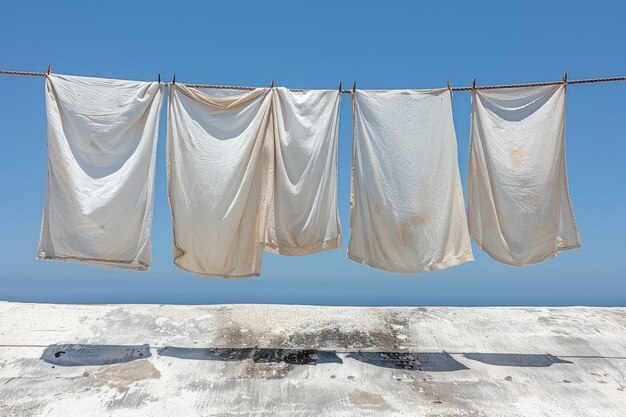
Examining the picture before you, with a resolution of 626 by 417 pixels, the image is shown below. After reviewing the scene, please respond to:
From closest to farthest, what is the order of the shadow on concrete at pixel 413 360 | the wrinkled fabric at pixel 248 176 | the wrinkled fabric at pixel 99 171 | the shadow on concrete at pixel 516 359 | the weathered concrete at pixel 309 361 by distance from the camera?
the weathered concrete at pixel 309 361 < the wrinkled fabric at pixel 99 171 < the wrinkled fabric at pixel 248 176 < the shadow on concrete at pixel 413 360 < the shadow on concrete at pixel 516 359

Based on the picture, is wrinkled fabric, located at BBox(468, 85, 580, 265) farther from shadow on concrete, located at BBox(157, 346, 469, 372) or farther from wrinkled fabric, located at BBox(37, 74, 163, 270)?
wrinkled fabric, located at BBox(37, 74, 163, 270)

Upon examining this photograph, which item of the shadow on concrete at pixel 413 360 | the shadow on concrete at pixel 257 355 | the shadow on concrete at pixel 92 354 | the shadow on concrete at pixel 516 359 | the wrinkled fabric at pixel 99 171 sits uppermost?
the wrinkled fabric at pixel 99 171

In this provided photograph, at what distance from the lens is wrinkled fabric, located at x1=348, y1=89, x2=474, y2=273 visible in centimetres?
502

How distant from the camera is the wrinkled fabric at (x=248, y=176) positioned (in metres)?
4.98

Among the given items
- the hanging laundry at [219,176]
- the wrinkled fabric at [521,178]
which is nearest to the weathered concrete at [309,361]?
the hanging laundry at [219,176]

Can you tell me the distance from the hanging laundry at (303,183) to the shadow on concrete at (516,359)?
6.63ft

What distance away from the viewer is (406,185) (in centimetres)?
502

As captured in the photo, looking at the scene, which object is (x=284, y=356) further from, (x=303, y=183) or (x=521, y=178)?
(x=521, y=178)

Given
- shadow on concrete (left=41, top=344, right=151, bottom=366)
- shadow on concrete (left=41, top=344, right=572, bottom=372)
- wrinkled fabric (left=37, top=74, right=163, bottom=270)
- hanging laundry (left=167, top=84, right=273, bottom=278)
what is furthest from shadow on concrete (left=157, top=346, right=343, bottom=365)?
wrinkled fabric (left=37, top=74, right=163, bottom=270)

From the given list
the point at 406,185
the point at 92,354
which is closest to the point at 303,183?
the point at 406,185

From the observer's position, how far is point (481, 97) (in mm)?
5199

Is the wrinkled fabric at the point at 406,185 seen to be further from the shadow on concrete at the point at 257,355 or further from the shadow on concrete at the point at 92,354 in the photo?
the shadow on concrete at the point at 92,354

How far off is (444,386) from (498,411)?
59 cm

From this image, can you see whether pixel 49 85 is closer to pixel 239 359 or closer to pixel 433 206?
pixel 239 359
